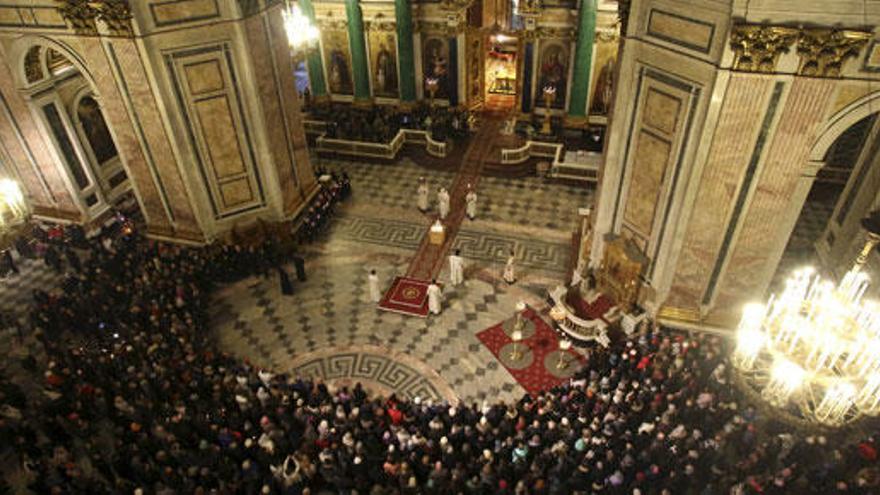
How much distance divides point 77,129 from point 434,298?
33.8 ft

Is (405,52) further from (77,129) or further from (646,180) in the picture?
(646,180)

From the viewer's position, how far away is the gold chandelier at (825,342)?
6.26 m

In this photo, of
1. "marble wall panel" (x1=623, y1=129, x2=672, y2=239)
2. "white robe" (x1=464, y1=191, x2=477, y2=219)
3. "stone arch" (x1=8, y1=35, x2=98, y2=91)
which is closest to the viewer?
"marble wall panel" (x1=623, y1=129, x2=672, y2=239)

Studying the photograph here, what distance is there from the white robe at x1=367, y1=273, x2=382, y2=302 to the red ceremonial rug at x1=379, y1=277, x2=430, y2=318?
14cm

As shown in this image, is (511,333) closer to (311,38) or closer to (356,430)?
(356,430)

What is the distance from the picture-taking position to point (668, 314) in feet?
38.5

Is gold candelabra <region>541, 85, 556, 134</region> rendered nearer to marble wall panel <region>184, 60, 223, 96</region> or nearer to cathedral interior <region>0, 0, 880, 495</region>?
cathedral interior <region>0, 0, 880, 495</region>

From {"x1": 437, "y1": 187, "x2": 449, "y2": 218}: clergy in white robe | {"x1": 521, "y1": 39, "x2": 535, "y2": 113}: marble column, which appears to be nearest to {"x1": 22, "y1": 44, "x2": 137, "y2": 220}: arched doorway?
{"x1": 437, "y1": 187, "x2": 449, "y2": 218}: clergy in white robe

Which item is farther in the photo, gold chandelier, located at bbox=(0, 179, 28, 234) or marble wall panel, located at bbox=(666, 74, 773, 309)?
gold chandelier, located at bbox=(0, 179, 28, 234)

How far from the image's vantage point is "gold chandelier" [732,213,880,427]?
626 centimetres

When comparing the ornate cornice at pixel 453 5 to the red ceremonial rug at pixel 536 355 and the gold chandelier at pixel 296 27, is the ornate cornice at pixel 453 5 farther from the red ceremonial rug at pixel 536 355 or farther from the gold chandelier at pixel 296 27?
the red ceremonial rug at pixel 536 355

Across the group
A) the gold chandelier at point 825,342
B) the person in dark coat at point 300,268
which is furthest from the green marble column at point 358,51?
the gold chandelier at point 825,342

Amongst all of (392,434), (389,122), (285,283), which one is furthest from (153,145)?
(389,122)

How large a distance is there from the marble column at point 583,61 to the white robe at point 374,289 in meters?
10.2
